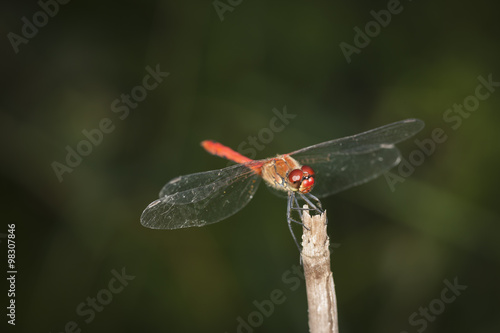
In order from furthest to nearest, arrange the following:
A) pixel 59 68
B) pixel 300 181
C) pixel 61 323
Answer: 1. pixel 59 68
2. pixel 61 323
3. pixel 300 181

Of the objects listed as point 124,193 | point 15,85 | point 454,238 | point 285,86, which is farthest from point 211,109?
point 454,238

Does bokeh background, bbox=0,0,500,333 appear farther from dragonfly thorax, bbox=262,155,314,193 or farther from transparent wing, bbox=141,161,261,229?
dragonfly thorax, bbox=262,155,314,193

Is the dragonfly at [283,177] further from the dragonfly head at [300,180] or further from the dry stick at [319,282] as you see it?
the dry stick at [319,282]

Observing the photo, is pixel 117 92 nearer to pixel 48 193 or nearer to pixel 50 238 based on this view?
pixel 48 193

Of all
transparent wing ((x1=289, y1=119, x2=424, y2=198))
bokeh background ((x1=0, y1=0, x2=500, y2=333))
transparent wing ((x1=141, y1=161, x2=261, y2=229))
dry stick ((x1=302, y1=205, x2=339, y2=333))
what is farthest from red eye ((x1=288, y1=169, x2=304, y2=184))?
bokeh background ((x1=0, y1=0, x2=500, y2=333))

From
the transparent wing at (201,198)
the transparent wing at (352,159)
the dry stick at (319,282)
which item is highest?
the transparent wing at (201,198)

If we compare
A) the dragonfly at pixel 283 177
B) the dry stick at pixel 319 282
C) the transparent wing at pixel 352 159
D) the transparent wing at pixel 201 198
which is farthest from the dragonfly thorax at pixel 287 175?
the dry stick at pixel 319 282
